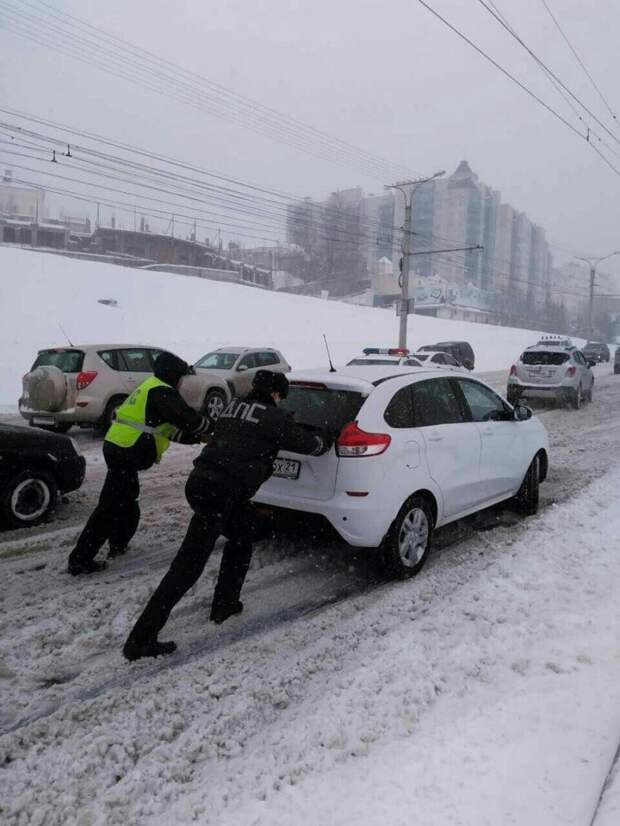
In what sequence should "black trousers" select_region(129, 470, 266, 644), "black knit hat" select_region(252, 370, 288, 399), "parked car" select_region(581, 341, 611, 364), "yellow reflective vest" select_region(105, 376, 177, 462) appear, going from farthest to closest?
"parked car" select_region(581, 341, 611, 364) → "yellow reflective vest" select_region(105, 376, 177, 462) → "black knit hat" select_region(252, 370, 288, 399) → "black trousers" select_region(129, 470, 266, 644)

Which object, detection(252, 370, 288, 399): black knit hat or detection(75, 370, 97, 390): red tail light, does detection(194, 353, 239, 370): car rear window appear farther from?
detection(252, 370, 288, 399): black knit hat

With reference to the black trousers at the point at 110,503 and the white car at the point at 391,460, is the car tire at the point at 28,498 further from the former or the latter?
the white car at the point at 391,460

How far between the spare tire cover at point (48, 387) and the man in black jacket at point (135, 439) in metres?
5.44

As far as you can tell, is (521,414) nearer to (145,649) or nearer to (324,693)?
(324,693)

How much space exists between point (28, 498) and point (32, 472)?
0.28m

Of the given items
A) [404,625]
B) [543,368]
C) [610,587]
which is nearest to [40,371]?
[404,625]

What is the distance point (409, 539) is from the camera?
492cm

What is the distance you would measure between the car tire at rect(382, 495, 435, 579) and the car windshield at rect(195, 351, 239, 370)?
974cm

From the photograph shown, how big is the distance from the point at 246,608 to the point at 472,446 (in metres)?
2.42

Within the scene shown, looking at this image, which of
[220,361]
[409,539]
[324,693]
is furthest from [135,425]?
[220,361]

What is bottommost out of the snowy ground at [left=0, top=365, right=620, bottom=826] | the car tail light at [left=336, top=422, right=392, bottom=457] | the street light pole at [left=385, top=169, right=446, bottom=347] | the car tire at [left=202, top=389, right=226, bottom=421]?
the snowy ground at [left=0, top=365, right=620, bottom=826]

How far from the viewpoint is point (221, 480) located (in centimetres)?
372

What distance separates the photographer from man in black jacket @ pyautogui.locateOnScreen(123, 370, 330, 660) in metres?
3.70

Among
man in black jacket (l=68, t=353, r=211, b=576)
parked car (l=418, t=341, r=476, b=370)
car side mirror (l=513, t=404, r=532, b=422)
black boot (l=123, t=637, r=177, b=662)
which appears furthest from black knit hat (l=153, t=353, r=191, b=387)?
parked car (l=418, t=341, r=476, b=370)
